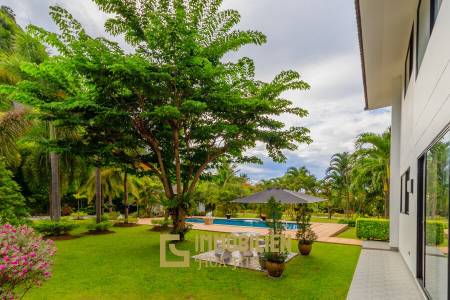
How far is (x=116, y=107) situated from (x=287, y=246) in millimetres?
7695

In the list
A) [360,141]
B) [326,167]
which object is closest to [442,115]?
[360,141]

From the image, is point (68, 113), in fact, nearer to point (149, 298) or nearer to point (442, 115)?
point (149, 298)

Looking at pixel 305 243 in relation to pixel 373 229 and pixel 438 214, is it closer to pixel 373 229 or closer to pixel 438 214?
pixel 373 229

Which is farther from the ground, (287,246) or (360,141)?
(360,141)

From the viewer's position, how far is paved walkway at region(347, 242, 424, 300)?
20.0ft

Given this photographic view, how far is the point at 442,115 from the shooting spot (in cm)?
388

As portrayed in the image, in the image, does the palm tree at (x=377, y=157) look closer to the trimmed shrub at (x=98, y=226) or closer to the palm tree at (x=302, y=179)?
the palm tree at (x=302, y=179)

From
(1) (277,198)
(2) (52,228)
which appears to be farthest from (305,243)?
(2) (52,228)

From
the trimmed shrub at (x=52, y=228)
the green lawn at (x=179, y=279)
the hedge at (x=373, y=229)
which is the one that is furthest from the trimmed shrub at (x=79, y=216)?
the hedge at (x=373, y=229)

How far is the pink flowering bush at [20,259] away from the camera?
384 centimetres

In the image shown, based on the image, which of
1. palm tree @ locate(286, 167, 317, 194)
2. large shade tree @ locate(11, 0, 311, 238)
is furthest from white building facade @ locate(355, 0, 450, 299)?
palm tree @ locate(286, 167, 317, 194)

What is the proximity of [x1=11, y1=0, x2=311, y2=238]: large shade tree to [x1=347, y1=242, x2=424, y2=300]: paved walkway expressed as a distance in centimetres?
571

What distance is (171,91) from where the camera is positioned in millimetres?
10742

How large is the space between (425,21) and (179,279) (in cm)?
833
